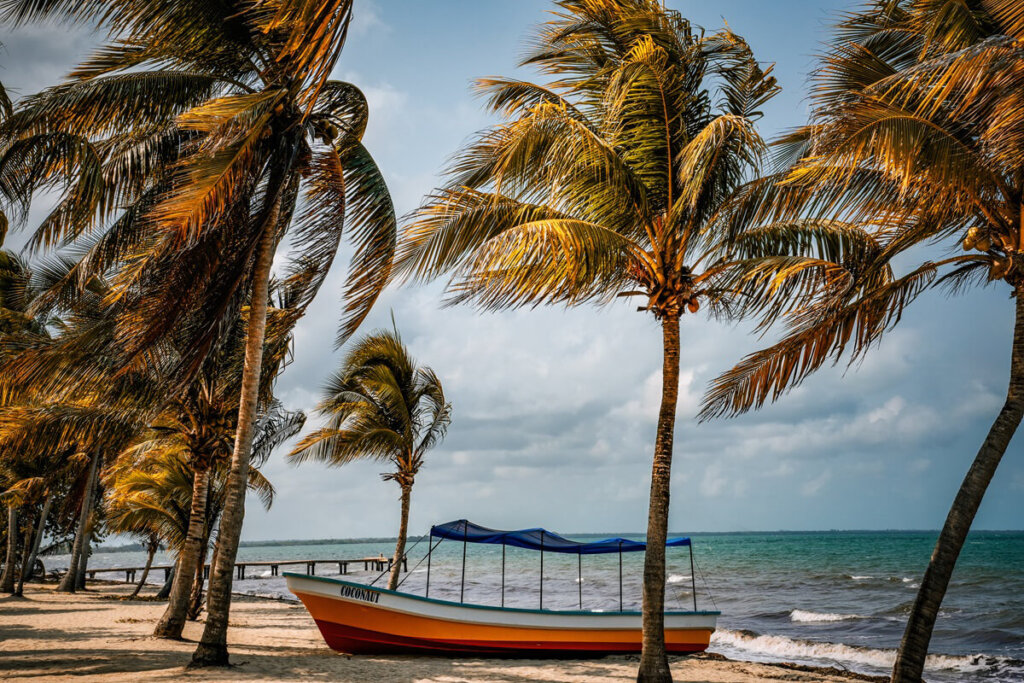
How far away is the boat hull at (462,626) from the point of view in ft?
36.9

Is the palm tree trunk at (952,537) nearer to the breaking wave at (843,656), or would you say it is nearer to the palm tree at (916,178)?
the palm tree at (916,178)

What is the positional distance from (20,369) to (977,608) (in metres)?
27.1

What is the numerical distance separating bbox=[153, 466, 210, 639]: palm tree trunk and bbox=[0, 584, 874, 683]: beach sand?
28 cm

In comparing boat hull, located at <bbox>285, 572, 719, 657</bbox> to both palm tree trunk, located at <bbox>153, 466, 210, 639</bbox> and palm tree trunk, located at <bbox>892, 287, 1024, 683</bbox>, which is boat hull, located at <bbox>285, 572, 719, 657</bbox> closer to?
palm tree trunk, located at <bbox>153, 466, 210, 639</bbox>

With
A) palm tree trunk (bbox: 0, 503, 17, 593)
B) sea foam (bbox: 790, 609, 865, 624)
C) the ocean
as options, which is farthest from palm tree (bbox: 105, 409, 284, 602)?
sea foam (bbox: 790, 609, 865, 624)

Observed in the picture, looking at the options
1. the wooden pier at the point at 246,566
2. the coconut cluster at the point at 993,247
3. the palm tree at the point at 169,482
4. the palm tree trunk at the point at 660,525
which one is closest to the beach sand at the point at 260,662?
the palm tree at the point at 169,482

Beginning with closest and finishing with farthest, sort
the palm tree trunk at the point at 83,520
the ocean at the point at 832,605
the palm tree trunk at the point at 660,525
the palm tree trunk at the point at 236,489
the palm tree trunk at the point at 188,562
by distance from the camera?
the palm tree trunk at the point at 660,525 → the palm tree trunk at the point at 236,489 → the palm tree trunk at the point at 188,562 → the ocean at the point at 832,605 → the palm tree trunk at the point at 83,520

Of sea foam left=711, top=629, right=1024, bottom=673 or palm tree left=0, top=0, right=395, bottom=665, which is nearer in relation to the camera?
palm tree left=0, top=0, right=395, bottom=665

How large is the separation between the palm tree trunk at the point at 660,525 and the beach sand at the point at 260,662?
2.49 meters

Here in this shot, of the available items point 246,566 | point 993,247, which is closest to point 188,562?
point 993,247

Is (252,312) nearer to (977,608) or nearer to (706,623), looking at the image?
(706,623)

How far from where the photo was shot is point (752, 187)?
8008 millimetres

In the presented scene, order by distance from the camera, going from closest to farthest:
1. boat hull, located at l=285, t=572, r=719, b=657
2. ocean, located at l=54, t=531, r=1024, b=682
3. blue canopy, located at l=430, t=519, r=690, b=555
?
boat hull, located at l=285, t=572, r=719, b=657, blue canopy, located at l=430, t=519, r=690, b=555, ocean, located at l=54, t=531, r=1024, b=682

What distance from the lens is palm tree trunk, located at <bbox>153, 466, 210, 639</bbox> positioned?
429 inches
